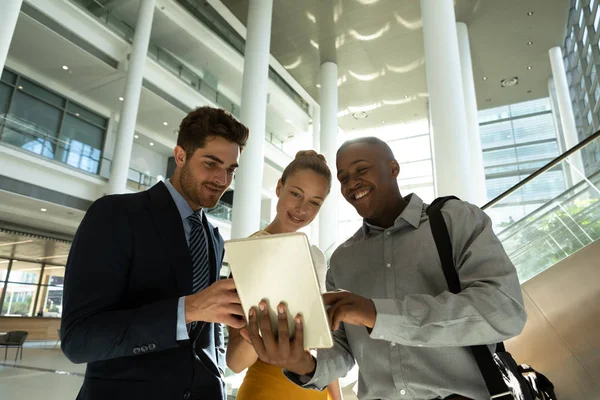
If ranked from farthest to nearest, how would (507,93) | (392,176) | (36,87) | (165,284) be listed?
(507,93)
(36,87)
(392,176)
(165,284)

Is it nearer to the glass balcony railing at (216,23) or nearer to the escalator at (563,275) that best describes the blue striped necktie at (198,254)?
the escalator at (563,275)

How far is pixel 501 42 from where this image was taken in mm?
16109

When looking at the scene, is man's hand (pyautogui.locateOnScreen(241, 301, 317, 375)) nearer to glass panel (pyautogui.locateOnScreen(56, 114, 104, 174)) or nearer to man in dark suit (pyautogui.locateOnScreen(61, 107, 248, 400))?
man in dark suit (pyautogui.locateOnScreen(61, 107, 248, 400))

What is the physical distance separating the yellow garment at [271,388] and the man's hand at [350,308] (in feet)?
3.19

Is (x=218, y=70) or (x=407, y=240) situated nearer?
(x=407, y=240)

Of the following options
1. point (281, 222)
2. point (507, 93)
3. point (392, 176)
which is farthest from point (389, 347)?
point (507, 93)

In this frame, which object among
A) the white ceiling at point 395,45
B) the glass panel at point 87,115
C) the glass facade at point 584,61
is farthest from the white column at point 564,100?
the glass panel at point 87,115

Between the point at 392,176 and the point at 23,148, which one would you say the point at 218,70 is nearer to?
the point at 23,148

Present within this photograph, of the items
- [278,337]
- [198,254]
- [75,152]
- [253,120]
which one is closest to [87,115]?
[75,152]

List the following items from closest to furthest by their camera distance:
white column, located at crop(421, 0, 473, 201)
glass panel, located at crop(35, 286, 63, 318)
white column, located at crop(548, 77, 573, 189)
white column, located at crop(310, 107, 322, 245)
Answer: white column, located at crop(421, 0, 473, 201) < white column, located at crop(548, 77, 573, 189) < white column, located at crop(310, 107, 322, 245) < glass panel, located at crop(35, 286, 63, 318)

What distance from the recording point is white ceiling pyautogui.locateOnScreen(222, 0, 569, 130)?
14.4 meters

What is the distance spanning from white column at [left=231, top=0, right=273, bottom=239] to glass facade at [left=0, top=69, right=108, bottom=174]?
207 inches

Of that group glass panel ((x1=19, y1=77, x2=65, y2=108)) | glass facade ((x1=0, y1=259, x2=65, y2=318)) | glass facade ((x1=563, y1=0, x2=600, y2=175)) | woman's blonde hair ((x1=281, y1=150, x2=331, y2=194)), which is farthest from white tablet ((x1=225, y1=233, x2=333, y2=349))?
glass facade ((x1=0, y1=259, x2=65, y2=318))

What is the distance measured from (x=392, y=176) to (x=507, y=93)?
2159 centimetres
